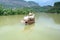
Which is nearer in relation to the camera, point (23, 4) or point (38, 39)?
point (38, 39)

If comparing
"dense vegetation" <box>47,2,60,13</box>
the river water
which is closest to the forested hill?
"dense vegetation" <box>47,2,60,13</box>

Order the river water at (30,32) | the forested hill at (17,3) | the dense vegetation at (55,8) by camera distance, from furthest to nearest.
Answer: the forested hill at (17,3), the dense vegetation at (55,8), the river water at (30,32)

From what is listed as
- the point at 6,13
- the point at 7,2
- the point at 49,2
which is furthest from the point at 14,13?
the point at 49,2

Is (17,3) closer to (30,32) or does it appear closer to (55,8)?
(55,8)

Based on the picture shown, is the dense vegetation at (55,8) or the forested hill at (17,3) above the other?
the forested hill at (17,3)

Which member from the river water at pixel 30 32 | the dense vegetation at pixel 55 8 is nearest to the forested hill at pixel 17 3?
the dense vegetation at pixel 55 8

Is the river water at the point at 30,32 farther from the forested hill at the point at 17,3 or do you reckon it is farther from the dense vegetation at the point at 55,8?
the forested hill at the point at 17,3

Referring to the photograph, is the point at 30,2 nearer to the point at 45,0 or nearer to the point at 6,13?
the point at 45,0

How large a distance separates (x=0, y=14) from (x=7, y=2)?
9.45ft

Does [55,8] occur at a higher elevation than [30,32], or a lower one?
lower

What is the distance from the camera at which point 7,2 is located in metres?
12.2

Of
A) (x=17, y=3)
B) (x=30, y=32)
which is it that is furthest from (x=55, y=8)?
(x=30, y=32)

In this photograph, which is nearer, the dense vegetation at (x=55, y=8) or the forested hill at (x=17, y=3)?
the dense vegetation at (x=55, y=8)

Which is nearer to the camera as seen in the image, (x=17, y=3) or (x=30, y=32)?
(x=30, y=32)
